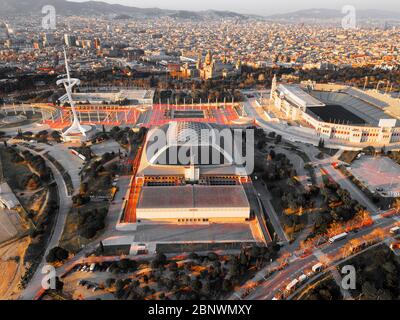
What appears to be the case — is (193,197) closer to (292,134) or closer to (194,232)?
(194,232)

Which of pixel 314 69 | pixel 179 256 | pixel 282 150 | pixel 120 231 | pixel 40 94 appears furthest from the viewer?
pixel 314 69

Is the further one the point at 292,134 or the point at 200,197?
the point at 292,134

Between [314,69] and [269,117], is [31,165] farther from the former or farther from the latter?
[314,69]

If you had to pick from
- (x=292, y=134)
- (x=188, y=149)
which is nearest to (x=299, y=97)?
(x=292, y=134)

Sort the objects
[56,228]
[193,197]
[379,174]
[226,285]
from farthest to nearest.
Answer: [379,174], [193,197], [56,228], [226,285]

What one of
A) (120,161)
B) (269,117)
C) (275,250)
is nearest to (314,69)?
(269,117)

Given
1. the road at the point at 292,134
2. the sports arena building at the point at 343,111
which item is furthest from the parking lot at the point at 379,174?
the sports arena building at the point at 343,111

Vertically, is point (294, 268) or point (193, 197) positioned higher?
point (193, 197)

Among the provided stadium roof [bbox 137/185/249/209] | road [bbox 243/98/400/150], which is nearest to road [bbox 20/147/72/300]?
stadium roof [bbox 137/185/249/209]
